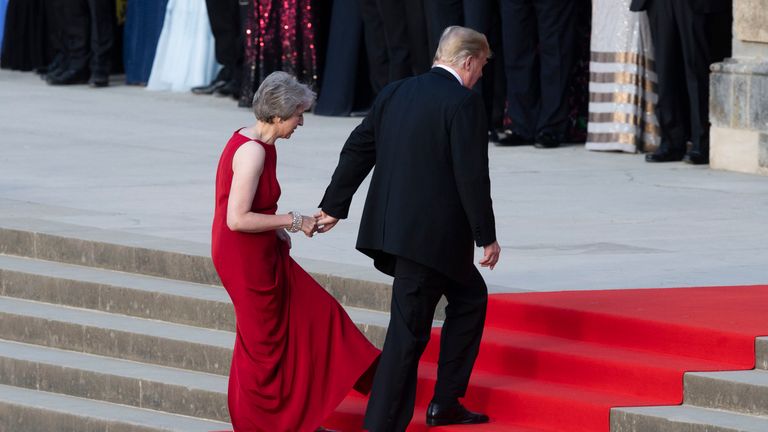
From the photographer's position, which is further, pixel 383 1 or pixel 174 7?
pixel 174 7

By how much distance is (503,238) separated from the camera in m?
9.41

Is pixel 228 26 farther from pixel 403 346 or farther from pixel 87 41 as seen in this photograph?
pixel 403 346

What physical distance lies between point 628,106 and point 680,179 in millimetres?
1173

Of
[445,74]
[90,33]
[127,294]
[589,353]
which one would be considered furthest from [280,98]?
[90,33]

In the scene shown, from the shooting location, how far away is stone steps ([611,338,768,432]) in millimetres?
6633

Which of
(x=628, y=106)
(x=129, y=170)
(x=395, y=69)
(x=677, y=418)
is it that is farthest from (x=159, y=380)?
(x=395, y=69)

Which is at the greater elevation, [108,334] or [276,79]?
[276,79]

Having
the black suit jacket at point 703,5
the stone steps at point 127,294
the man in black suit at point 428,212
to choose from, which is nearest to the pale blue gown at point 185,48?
the black suit jacket at point 703,5

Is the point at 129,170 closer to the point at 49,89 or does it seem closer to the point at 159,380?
the point at 159,380

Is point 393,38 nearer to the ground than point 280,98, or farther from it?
nearer to the ground

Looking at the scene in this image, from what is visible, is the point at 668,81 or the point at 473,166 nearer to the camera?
the point at 473,166

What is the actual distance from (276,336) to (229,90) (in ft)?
31.3

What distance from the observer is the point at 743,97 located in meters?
11.7

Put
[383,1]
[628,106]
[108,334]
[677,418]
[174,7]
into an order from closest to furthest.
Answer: [677,418], [108,334], [628,106], [383,1], [174,7]
